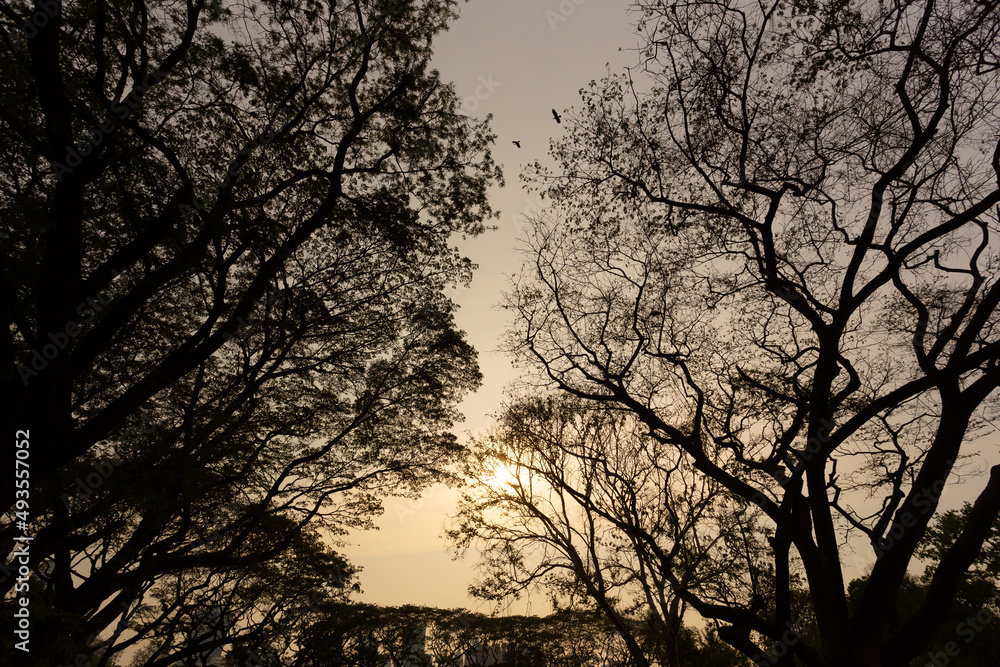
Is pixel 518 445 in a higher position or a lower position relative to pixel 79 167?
higher

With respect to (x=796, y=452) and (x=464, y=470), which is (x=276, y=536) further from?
(x=796, y=452)

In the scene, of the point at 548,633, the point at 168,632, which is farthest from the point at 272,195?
the point at 548,633

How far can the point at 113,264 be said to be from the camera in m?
4.86

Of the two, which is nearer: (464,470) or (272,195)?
(272,195)

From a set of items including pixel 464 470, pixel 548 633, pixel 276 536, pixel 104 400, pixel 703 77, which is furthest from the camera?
pixel 548 633

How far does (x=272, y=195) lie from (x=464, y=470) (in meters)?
8.73

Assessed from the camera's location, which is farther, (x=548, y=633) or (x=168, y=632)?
(x=548, y=633)

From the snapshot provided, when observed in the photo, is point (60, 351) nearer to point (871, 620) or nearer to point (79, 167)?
point (79, 167)

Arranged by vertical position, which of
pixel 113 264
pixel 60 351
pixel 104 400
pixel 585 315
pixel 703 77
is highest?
pixel 703 77

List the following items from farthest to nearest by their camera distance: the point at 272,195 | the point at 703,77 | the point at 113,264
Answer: the point at 703,77 < the point at 272,195 < the point at 113,264

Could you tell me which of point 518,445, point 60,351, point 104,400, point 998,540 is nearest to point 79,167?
point 60,351

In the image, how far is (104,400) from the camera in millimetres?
7773

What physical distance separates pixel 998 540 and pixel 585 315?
2796 centimetres

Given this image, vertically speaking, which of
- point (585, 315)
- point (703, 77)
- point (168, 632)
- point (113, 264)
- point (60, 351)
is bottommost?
point (168, 632)
